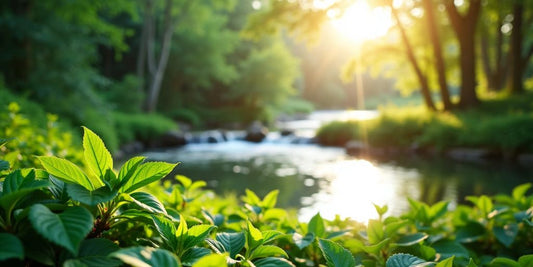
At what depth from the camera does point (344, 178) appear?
9.09 m

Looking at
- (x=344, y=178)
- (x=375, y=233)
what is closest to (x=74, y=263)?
(x=375, y=233)

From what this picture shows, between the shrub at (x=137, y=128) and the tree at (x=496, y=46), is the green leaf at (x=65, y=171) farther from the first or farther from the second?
the tree at (x=496, y=46)

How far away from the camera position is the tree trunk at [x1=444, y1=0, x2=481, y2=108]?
1438 centimetres

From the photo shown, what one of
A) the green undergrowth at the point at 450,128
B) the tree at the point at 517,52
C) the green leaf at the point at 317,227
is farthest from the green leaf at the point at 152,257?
the tree at the point at 517,52

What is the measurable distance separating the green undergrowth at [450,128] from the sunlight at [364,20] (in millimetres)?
3397

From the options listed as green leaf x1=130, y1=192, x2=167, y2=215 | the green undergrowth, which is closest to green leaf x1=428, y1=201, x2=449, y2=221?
green leaf x1=130, y1=192, x2=167, y2=215

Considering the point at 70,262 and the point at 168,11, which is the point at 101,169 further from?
the point at 168,11

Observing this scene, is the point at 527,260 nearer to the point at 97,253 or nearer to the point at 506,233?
the point at 506,233

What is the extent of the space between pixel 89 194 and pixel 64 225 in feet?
0.48

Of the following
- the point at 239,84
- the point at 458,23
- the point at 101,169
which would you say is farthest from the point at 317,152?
the point at 239,84

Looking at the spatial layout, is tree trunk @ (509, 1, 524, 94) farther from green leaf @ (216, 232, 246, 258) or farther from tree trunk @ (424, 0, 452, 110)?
green leaf @ (216, 232, 246, 258)

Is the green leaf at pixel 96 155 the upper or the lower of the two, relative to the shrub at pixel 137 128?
upper

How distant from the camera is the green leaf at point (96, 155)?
97 cm

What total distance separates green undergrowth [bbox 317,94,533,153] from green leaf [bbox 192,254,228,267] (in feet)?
40.9
